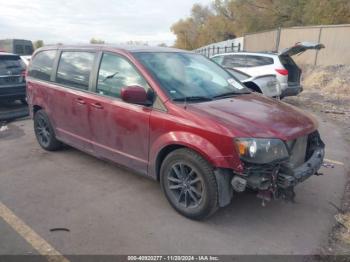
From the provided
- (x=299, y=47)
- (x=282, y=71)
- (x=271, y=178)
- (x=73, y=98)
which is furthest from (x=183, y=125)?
(x=299, y=47)

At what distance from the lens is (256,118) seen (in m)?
3.56

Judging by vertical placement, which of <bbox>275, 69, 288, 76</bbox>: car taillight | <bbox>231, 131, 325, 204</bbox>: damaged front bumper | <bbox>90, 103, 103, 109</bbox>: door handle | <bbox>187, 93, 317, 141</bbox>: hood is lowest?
<bbox>231, 131, 325, 204</bbox>: damaged front bumper

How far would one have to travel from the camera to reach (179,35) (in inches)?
2785

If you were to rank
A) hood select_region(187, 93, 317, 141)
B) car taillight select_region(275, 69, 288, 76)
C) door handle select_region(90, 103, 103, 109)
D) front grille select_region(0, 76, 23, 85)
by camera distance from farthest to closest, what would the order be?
car taillight select_region(275, 69, 288, 76) < front grille select_region(0, 76, 23, 85) < door handle select_region(90, 103, 103, 109) < hood select_region(187, 93, 317, 141)

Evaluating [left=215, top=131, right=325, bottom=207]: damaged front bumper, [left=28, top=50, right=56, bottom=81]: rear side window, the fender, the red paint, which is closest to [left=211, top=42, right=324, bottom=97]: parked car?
the red paint

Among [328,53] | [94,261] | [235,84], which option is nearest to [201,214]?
[94,261]

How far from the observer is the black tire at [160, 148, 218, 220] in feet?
11.3

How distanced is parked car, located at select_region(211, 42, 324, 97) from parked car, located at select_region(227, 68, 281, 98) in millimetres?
1322

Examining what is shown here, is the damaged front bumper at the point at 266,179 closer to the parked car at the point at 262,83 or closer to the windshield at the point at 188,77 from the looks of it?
the windshield at the point at 188,77

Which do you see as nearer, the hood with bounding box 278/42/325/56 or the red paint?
the red paint

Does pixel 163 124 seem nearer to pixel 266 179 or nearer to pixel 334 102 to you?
pixel 266 179

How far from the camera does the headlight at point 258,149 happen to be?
3.24 metres

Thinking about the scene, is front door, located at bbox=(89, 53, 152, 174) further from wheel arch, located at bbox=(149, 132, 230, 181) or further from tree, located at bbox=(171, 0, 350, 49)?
tree, located at bbox=(171, 0, 350, 49)

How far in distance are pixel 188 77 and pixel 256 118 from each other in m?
1.08
